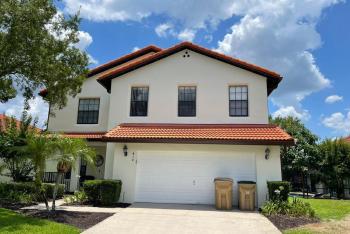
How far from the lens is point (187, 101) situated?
684 inches

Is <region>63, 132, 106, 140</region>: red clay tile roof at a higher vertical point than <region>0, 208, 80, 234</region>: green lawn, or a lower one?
higher

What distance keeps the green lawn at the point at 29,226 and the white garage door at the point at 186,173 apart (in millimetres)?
6142

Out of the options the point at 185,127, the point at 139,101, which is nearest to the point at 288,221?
the point at 185,127

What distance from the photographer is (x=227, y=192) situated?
44.7ft

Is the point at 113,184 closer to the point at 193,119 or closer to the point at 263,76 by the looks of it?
the point at 193,119

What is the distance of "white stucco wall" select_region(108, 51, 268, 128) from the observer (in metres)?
16.8

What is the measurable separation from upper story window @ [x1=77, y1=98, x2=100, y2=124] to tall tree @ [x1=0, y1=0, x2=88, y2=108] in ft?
13.1

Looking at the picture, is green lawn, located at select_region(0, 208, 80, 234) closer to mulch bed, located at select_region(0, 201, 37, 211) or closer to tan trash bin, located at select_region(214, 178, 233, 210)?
mulch bed, located at select_region(0, 201, 37, 211)

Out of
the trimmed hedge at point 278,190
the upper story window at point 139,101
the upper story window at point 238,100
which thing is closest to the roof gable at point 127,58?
the upper story window at point 139,101

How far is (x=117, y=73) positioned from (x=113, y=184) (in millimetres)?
6528

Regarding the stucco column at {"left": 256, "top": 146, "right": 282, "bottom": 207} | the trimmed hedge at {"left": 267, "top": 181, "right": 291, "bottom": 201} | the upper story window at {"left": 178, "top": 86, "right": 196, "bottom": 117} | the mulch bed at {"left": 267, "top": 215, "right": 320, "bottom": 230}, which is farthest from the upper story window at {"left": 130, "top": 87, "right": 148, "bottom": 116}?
the mulch bed at {"left": 267, "top": 215, "right": 320, "bottom": 230}

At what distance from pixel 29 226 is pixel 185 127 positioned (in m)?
9.14

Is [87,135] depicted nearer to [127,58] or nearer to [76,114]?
[76,114]

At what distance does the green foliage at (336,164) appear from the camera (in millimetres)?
23078
